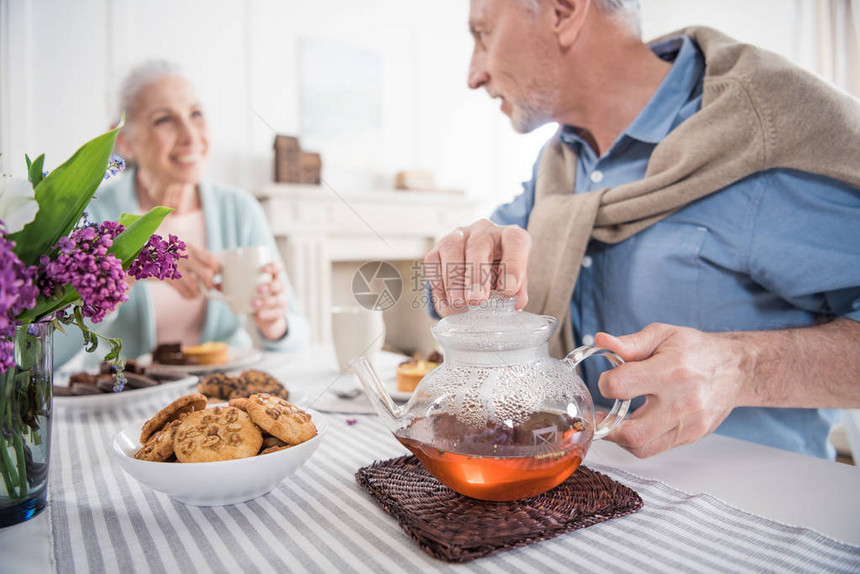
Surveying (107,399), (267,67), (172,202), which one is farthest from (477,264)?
(267,67)

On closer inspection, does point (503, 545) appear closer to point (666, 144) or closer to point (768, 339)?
point (768, 339)

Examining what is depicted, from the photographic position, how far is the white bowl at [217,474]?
397 millimetres

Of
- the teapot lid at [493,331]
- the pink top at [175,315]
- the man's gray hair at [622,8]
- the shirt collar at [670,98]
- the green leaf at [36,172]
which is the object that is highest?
the man's gray hair at [622,8]

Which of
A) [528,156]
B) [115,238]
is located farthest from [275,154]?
[115,238]

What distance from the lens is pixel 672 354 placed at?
1.63 feet

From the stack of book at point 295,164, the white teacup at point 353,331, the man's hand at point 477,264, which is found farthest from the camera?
the stack of book at point 295,164

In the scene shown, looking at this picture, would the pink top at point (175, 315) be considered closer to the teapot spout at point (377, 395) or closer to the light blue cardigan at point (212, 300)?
the light blue cardigan at point (212, 300)

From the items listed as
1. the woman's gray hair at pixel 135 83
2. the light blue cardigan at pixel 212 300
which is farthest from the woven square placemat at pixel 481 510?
the woman's gray hair at pixel 135 83

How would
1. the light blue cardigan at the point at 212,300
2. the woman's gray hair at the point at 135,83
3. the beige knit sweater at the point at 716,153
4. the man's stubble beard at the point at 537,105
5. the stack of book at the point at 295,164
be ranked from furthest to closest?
the stack of book at the point at 295,164 → the woman's gray hair at the point at 135,83 → the light blue cardigan at the point at 212,300 → the man's stubble beard at the point at 537,105 → the beige knit sweater at the point at 716,153

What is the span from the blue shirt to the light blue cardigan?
830 mm

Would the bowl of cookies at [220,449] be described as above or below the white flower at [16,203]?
below

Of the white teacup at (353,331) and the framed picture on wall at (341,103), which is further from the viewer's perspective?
the framed picture on wall at (341,103)

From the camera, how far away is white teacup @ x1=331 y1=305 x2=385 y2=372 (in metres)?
0.86

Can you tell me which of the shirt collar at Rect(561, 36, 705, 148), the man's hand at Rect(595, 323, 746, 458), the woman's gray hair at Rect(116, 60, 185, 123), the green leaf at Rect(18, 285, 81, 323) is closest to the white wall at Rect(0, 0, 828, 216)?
the shirt collar at Rect(561, 36, 705, 148)
